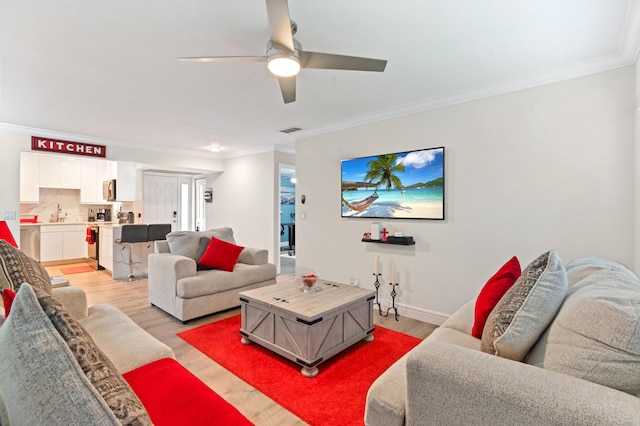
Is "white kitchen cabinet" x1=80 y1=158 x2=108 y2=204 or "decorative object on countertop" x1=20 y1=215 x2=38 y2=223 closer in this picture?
"decorative object on countertop" x1=20 y1=215 x2=38 y2=223

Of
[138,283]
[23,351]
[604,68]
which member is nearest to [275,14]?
[23,351]

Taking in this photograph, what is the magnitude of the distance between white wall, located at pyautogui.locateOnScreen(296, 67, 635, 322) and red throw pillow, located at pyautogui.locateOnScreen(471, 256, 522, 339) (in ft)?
4.02

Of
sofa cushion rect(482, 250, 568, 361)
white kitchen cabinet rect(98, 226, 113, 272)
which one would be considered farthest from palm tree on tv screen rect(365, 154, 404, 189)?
white kitchen cabinet rect(98, 226, 113, 272)

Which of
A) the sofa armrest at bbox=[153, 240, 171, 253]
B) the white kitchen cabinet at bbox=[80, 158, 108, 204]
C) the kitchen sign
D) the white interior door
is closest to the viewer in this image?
the sofa armrest at bbox=[153, 240, 171, 253]

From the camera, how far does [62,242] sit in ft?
21.5

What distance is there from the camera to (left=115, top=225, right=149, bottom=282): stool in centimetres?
518

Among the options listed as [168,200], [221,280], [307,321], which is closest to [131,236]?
[168,200]

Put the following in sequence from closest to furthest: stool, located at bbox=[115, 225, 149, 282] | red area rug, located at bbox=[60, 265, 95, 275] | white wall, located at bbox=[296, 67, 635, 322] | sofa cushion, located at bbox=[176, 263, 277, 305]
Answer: white wall, located at bbox=[296, 67, 635, 322] → sofa cushion, located at bbox=[176, 263, 277, 305] → stool, located at bbox=[115, 225, 149, 282] → red area rug, located at bbox=[60, 265, 95, 275]

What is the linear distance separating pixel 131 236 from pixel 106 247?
0.93 m

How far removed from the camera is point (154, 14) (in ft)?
6.17

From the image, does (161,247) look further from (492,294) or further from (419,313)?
(492,294)

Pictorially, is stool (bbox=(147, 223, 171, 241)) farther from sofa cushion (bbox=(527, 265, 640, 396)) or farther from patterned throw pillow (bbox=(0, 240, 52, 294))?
sofa cushion (bbox=(527, 265, 640, 396))

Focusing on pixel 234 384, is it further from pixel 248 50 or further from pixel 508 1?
pixel 508 1

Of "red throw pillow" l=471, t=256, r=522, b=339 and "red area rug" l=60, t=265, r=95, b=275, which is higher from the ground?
"red throw pillow" l=471, t=256, r=522, b=339
